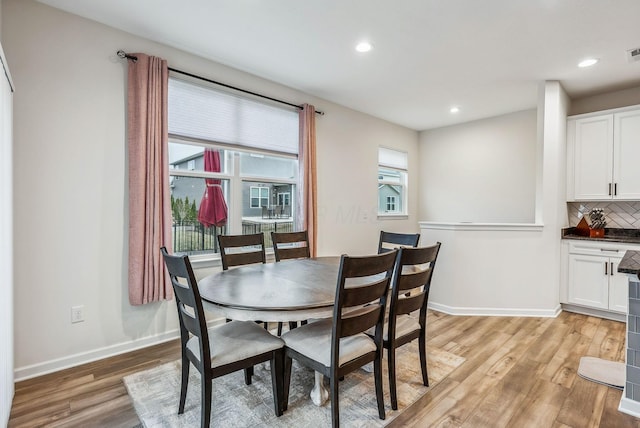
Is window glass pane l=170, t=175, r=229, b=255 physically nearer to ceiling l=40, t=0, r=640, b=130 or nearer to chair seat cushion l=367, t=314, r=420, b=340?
→ ceiling l=40, t=0, r=640, b=130

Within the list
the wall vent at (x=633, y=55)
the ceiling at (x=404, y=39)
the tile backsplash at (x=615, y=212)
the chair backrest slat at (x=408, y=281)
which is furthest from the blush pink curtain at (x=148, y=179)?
the tile backsplash at (x=615, y=212)

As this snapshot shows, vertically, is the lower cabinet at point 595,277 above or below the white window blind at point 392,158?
below

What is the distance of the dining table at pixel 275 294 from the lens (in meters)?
1.60

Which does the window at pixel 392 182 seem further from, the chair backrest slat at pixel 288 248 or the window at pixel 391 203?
the chair backrest slat at pixel 288 248

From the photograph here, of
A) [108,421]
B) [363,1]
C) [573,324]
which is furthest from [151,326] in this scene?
[573,324]

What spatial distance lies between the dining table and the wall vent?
3357 millimetres

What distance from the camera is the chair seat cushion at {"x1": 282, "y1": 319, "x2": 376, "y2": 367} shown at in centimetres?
167

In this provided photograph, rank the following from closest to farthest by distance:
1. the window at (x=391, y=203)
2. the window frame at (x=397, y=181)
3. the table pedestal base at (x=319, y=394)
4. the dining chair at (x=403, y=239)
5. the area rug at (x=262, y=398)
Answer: the area rug at (x=262, y=398) < the table pedestal base at (x=319, y=394) < the dining chair at (x=403, y=239) < the window frame at (x=397, y=181) < the window at (x=391, y=203)

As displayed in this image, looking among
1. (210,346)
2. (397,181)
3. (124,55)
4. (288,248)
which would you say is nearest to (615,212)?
(397,181)

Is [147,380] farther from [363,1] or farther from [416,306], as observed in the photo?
[363,1]

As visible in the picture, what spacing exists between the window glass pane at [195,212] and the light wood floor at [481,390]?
0.93m

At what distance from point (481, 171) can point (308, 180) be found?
3.12m

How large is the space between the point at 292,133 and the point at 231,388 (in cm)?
278

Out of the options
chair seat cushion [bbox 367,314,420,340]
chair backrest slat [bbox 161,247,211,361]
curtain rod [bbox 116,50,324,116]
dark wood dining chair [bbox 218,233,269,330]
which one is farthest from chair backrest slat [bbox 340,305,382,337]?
curtain rod [bbox 116,50,324,116]
